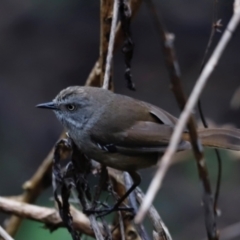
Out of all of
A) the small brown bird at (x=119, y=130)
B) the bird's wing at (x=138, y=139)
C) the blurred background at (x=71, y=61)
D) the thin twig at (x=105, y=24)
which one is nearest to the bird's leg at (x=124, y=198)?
the small brown bird at (x=119, y=130)

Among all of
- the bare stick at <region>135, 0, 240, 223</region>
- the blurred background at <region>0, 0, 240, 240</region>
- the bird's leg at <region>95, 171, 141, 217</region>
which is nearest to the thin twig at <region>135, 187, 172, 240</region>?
the bird's leg at <region>95, 171, 141, 217</region>

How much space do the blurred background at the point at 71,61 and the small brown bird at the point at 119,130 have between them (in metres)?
3.65

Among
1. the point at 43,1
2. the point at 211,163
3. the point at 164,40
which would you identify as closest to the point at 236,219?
the point at 211,163

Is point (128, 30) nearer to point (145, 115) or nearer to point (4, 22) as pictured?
point (145, 115)

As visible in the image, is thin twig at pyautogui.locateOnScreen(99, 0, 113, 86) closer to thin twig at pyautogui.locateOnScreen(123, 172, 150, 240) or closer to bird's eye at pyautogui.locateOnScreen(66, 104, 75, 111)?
bird's eye at pyautogui.locateOnScreen(66, 104, 75, 111)

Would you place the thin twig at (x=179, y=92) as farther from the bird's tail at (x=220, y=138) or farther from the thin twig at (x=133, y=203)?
the bird's tail at (x=220, y=138)

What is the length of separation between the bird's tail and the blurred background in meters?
3.80

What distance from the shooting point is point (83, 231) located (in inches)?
122

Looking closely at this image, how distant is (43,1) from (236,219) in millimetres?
3182

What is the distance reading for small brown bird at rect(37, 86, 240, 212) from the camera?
276 cm

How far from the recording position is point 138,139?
2834mm

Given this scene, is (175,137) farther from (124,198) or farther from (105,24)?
(105,24)

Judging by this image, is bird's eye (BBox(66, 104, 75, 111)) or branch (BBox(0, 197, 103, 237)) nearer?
bird's eye (BBox(66, 104, 75, 111))

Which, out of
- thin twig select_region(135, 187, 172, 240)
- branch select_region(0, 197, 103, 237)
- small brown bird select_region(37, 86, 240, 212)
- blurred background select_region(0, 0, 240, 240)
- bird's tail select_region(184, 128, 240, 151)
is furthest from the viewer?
blurred background select_region(0, 0, 240, 240)
